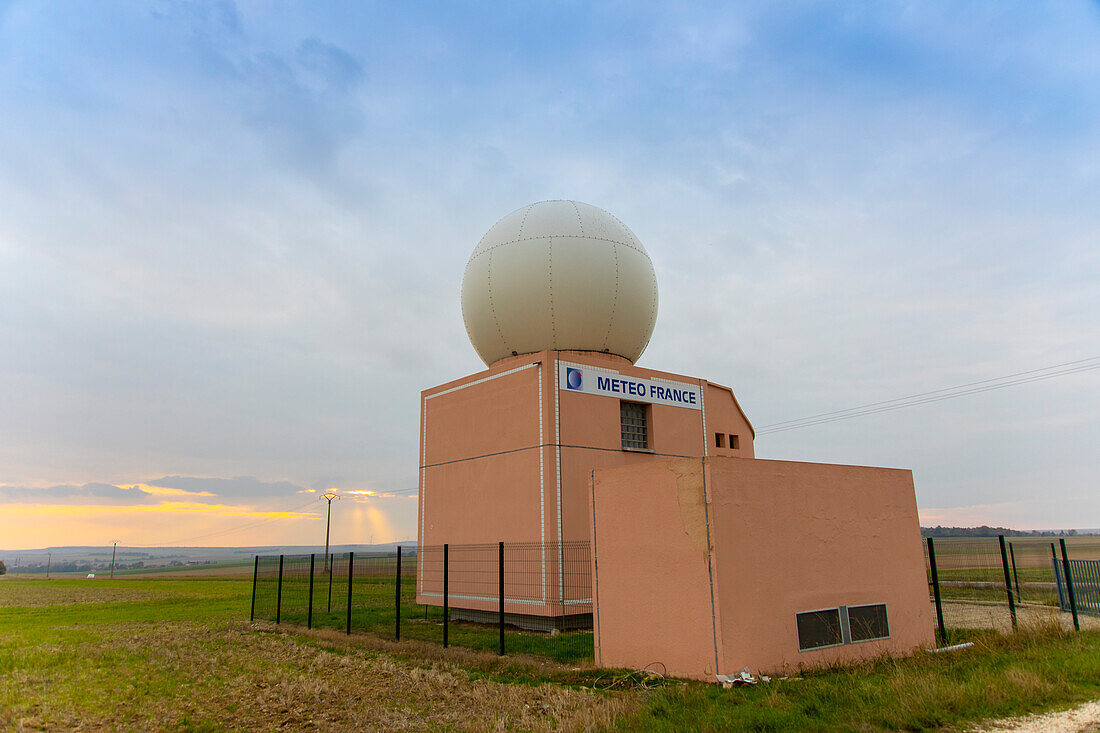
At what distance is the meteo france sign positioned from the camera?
1670cm

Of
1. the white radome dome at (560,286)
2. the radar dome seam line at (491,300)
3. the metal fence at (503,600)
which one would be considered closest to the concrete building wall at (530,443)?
the metal fence at (503,600)

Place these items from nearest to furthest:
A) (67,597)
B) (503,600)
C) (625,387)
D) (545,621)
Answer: (503,600) < (545,621) < (625,387) < (67,597)

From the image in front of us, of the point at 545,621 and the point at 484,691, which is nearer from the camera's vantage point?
the point at 484,691

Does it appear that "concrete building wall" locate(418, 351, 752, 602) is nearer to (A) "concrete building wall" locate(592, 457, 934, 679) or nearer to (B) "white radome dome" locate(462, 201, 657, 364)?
(B) "white radome dome" locate(462, 201, 657, 364)

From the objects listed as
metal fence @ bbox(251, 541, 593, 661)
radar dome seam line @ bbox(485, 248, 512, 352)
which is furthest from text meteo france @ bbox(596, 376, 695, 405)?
metal fence @ bbox(251, 541, 593, 661)

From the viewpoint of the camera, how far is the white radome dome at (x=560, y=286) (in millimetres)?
17984

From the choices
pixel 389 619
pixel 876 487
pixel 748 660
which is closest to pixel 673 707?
pixel 748 660

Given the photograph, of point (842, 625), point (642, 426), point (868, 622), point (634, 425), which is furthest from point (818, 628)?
Result: point (642, 426)

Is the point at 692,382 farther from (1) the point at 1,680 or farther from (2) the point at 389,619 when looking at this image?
(1) the point at 1,680

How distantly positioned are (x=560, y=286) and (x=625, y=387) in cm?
328

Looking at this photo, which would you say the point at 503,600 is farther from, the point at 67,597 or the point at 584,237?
the point at 67,597

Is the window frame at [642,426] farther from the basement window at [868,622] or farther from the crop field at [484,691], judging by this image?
the basement window at [868,622]

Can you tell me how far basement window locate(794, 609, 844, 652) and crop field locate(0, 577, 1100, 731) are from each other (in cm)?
52

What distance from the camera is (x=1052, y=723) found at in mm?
6438
